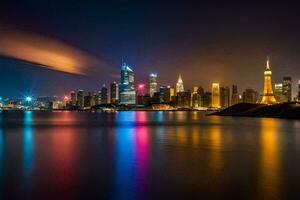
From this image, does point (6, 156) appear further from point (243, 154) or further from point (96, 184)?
point (243, 154)

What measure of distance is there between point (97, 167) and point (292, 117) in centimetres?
8633

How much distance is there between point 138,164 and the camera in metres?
19.1

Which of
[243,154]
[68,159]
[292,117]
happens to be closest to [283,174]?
[243,154]

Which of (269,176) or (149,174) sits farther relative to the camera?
(149,174)

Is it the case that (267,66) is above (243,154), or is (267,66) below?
above

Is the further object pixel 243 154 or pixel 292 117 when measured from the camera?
pixel 292 117

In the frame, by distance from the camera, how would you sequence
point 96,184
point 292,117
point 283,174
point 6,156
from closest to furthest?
point 96,184
point 283,174
point 6,156
point 292,117

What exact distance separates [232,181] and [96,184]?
5652 millimetres

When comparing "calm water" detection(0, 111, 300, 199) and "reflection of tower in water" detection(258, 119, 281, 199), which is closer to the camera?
"reflection of tower in water" detection(258, 119, 281, 199)

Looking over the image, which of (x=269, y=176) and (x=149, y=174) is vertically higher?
(x=269, y=176)

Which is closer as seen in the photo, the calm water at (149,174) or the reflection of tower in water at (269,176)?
the reflection of tower in water at (269,176)

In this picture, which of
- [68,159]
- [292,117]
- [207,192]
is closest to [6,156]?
[68,159]

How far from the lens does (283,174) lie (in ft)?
52.0

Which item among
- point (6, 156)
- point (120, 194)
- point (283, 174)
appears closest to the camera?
point (120, 194)
